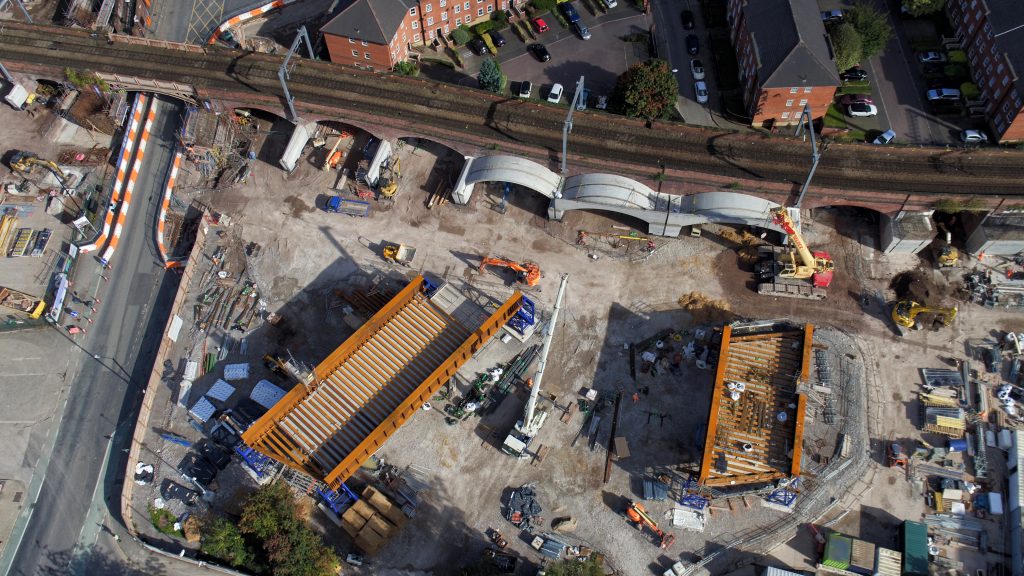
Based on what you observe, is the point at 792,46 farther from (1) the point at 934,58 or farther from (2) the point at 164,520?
(2) the point at 164,520

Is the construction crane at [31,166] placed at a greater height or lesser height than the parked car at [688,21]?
lesser

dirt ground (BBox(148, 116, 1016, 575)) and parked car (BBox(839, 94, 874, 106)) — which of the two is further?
parked car (BBox(839, 94, 874, 106))

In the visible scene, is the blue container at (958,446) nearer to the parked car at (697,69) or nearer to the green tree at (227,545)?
the parked car at (697,69)

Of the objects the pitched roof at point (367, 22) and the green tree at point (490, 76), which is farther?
the green tree at point (490, 76)

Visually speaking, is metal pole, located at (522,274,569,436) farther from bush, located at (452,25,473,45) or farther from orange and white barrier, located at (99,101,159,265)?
orange and white barrier, located at (99,101,159,265)

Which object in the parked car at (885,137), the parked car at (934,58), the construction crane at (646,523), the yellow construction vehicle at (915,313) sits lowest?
the construction crane at (646,523)

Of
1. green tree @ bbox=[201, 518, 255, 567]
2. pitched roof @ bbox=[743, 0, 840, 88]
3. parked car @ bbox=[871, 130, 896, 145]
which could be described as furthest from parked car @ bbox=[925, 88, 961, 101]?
green tree @ bbox=[201, 518, 255, 567]

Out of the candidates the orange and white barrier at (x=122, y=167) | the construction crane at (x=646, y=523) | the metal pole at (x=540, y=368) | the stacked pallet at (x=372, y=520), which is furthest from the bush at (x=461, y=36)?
the construction crane at (x=646, y=523)
